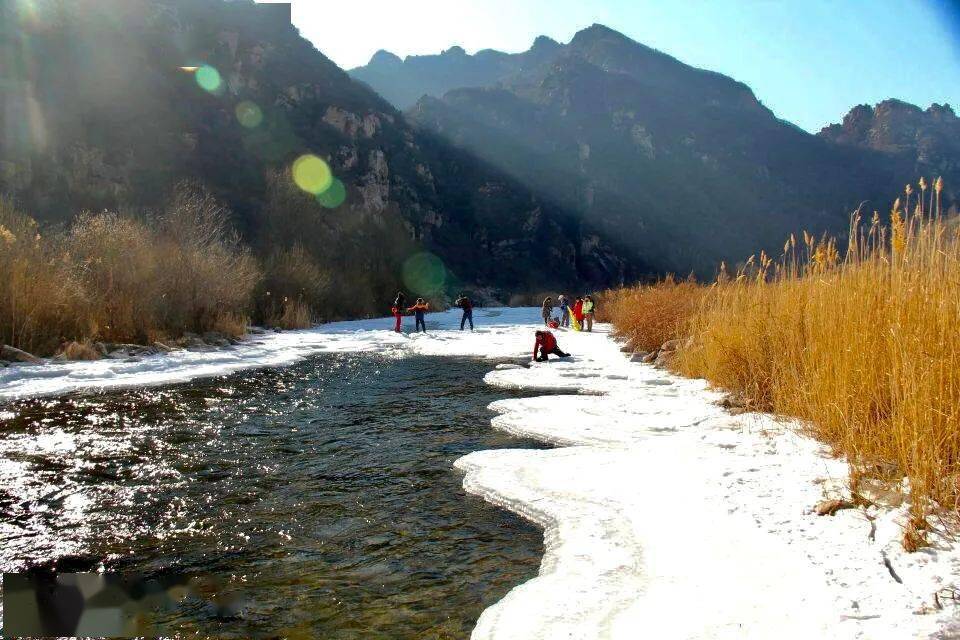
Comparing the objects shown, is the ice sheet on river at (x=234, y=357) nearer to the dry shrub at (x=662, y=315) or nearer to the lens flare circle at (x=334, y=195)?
the dry shrub at (x=662, y=315)

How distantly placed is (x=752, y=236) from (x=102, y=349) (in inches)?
3946

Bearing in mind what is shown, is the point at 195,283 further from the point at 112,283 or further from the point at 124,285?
the point at 112,283

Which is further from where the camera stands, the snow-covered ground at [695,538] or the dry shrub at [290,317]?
the dry shrub at [290,317]

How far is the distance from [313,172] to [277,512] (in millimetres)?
47898

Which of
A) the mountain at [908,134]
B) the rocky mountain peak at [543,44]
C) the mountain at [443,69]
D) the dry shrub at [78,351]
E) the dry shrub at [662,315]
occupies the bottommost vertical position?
the dry shrub at [78,351]

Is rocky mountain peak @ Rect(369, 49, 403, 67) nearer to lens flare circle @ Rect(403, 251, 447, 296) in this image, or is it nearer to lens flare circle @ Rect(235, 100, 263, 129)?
lens flare circle @ Rect(235, 100, 263, 129)

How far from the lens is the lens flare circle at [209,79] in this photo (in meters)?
46.9

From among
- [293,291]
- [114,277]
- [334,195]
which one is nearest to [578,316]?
[293,291]

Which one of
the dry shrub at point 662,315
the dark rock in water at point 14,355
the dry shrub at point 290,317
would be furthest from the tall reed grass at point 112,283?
the dry shrub at point 662,315

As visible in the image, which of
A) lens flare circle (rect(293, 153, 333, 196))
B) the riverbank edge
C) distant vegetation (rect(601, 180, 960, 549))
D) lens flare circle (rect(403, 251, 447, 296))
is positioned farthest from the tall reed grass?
lens flare circle (rect(293, 153, 333, 196))

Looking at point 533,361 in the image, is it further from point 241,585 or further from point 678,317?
point 241,585

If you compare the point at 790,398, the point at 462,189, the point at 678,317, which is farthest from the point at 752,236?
the point at 790,398

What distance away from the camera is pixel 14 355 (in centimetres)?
963

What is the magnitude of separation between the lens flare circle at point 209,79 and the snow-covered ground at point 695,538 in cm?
4985
